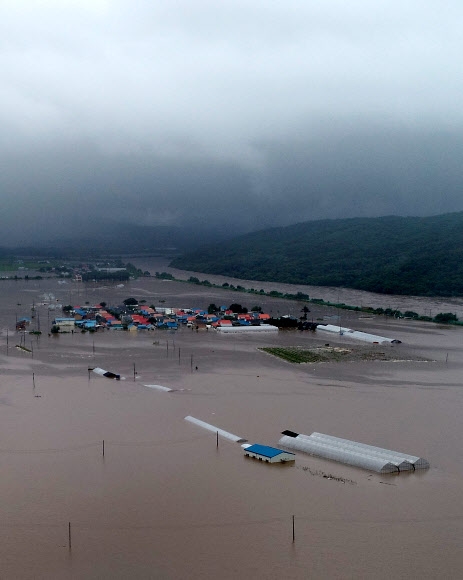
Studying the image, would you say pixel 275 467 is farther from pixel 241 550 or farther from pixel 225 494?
pixel 241 550

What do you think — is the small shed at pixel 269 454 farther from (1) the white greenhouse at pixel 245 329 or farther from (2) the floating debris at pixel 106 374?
(1) the white greenhouse at pixel 245 329

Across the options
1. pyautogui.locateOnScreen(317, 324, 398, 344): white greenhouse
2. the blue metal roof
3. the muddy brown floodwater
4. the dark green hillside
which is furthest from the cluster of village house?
the dark green hillside

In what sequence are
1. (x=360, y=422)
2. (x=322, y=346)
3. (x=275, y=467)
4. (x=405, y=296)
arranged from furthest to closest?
(x=405, y=296), (x=322, y=346), (x=360, y=422), (x=275, y=467)

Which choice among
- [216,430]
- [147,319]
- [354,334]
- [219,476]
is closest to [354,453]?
[219,476]

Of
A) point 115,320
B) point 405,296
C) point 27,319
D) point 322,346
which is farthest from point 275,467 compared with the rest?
point 405,296

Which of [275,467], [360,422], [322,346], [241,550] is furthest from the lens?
[322,346]

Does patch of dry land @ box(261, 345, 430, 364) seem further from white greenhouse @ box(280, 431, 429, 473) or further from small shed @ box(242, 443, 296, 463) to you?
small shed @ box(242, 443, 296, 463)

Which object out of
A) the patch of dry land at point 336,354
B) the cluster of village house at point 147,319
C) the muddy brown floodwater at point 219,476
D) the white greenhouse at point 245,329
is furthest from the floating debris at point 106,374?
the white greenhouse at point 245,329
